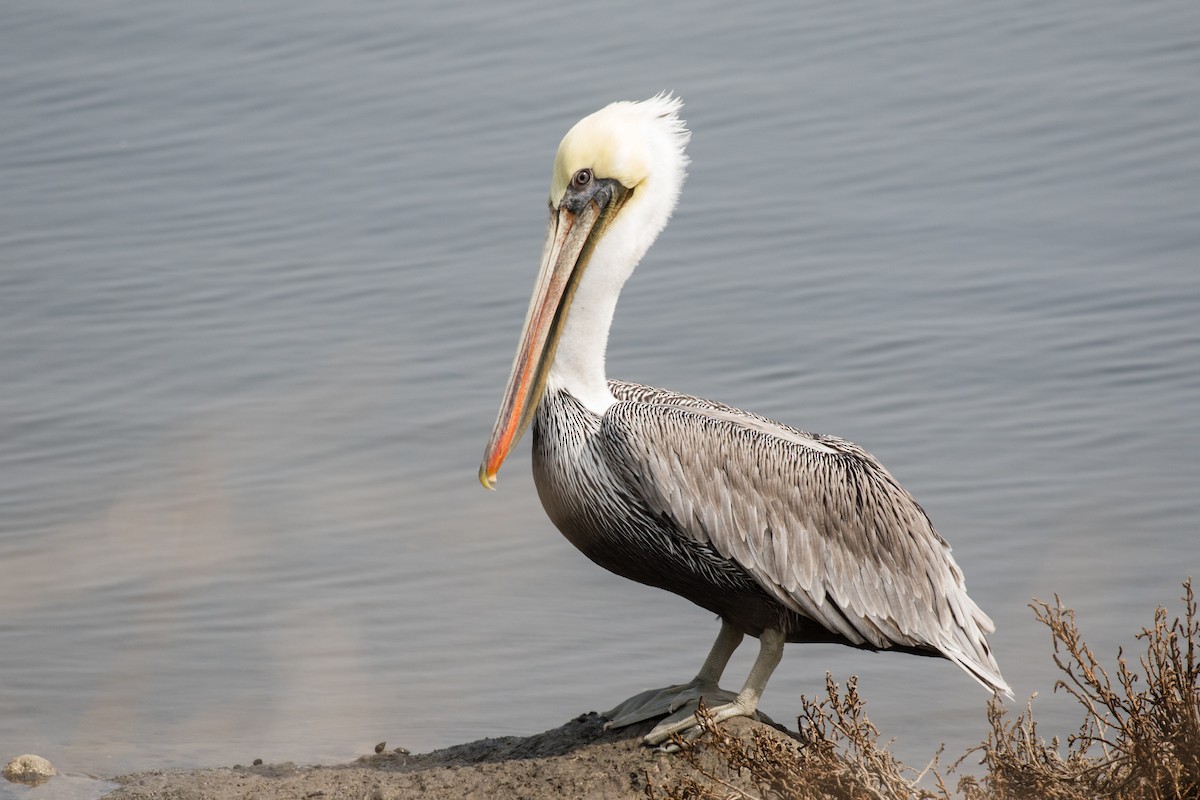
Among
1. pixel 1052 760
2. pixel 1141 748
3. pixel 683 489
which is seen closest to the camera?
pixel 1141 748

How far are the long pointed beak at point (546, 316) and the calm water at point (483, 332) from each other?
1.50 metres

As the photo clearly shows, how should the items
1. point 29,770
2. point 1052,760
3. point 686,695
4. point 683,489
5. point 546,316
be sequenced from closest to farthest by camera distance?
point 1052,760
point 683,489
point 686,695
point 546,316
point 29,770

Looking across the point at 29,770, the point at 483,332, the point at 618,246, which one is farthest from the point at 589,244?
the point at 483,332

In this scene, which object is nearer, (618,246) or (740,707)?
(740,707)

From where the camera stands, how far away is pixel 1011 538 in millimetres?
6754

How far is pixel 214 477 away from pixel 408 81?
17.8ft

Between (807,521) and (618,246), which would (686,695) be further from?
(618,246)

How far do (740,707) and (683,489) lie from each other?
23.5 inches

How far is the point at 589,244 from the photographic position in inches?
187

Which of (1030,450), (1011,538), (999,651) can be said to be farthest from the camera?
(1030,450)

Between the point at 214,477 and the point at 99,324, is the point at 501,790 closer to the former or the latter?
the point at 214,477

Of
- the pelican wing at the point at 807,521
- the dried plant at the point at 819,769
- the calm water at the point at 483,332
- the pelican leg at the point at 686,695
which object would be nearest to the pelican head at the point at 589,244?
the pelican wing at the point at 807,521

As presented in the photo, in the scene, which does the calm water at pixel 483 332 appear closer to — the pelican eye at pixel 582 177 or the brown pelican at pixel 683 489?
the brown pelican at pixel 683 489

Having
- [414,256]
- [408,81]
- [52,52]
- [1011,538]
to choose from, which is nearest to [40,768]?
[1011,538]
